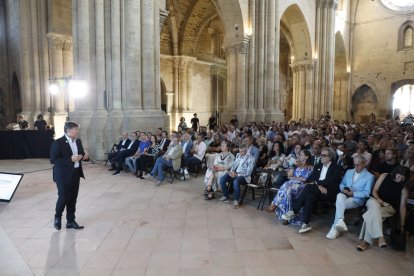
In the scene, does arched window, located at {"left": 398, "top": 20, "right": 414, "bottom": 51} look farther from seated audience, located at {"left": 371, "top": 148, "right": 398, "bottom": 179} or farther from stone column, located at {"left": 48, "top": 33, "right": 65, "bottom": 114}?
seated audience, located at {"left": 371, "top": 148, "right": 398, "bottom": 179}

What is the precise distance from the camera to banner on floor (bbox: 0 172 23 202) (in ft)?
22.4

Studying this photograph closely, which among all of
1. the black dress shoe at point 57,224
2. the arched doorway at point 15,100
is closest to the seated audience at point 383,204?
the black dress shoe at point 57,224

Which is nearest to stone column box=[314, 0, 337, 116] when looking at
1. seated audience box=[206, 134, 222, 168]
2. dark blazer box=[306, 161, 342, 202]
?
seated audience box=[206, 134, 222, 168]

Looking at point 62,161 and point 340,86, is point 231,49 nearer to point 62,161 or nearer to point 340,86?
point 62,161

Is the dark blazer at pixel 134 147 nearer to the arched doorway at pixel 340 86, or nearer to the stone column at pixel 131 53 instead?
the stone column at pixel 131 53

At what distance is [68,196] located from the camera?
5.42 metres

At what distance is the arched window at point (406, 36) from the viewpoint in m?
29.3

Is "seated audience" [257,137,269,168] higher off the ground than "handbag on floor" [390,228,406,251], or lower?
higher

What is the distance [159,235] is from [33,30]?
16.8 m

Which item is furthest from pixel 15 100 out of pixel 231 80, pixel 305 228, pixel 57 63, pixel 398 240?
pixel 398 240

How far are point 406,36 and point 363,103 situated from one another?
273 inches

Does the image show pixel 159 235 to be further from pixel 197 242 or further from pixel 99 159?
pixel 99 159

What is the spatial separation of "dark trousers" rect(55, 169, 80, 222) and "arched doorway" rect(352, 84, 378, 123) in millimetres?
32092

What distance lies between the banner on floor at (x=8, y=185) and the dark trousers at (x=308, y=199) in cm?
556
